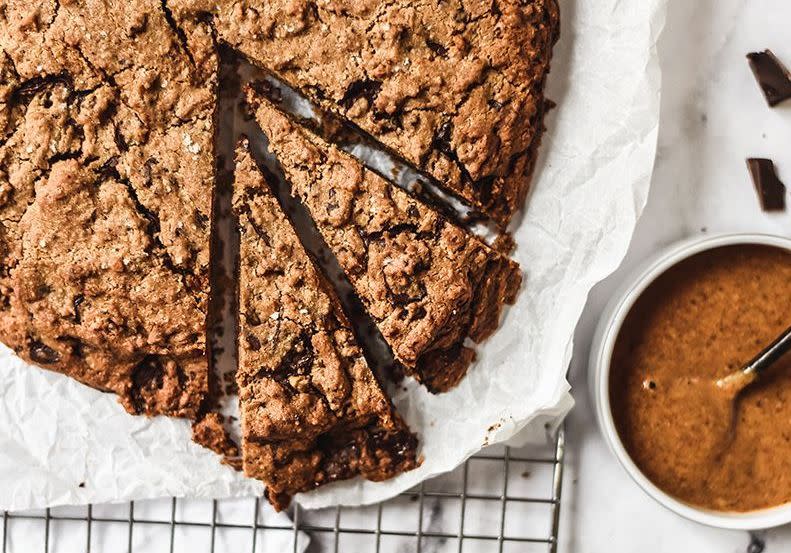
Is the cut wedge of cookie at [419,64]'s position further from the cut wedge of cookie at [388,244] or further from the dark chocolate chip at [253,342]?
the dark chocolate chip at [253,342]

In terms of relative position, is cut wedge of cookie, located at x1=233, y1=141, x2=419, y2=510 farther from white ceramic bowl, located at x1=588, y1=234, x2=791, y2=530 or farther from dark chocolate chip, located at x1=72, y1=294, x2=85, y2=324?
white ceramic bowl, located at x1=588, y1=234, x2=791, y2=530

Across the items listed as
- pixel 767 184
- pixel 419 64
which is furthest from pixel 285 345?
pixel 767 184

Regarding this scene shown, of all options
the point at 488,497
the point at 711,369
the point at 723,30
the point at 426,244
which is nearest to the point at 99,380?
the point at 426,244

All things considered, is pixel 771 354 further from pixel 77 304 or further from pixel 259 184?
pixel 77 304

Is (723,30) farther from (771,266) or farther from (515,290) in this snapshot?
(515,290)

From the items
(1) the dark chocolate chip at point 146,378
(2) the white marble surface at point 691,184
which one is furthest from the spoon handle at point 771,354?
(1) the dark chocolate chip at point 146,378
